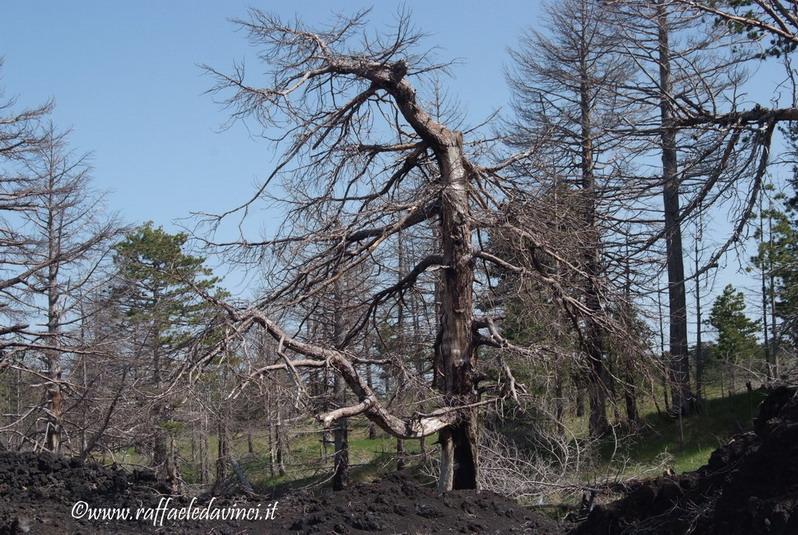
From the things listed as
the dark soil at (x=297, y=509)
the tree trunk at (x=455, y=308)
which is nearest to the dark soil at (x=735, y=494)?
the dark soil at (x=297, y=509)

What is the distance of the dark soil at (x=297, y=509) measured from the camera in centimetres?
752

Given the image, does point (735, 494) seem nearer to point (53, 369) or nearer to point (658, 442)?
point (658, 442)

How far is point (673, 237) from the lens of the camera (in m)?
15.4

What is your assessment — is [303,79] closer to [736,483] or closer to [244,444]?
[736,483]

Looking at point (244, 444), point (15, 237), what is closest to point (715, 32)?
point (15, 237)

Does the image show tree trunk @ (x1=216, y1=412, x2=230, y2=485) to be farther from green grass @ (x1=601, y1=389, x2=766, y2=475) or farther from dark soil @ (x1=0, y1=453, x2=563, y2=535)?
green grass @ (x1=601, y1=389, x2=766, y2=475)

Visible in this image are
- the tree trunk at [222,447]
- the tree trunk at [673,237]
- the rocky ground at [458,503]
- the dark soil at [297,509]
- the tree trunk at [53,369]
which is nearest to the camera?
the rocky ground at [458,503]

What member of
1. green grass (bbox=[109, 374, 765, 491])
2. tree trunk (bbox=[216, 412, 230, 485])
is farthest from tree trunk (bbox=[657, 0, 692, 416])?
tree trunk (bbox=[216, 412, 230, 485])

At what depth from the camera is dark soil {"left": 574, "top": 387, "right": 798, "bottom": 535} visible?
17.4 feet

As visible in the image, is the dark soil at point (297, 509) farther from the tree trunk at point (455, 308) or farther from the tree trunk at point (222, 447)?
the tree trunk at point (222, 447)

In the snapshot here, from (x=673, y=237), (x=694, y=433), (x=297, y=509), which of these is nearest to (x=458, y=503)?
(x=297, y=509)

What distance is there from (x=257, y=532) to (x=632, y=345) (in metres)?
4.51

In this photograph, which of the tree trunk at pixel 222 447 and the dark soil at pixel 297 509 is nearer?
the dark soil at pixel 297 509

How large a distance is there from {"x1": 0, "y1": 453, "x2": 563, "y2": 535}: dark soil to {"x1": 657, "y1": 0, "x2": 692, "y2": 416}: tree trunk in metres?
2.82
